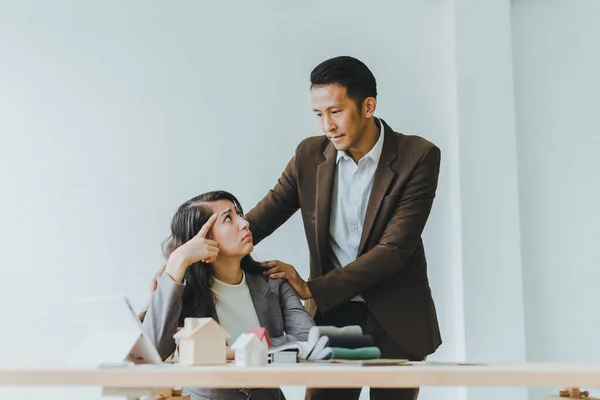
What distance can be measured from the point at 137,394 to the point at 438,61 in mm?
2799

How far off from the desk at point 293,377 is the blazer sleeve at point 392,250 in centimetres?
107

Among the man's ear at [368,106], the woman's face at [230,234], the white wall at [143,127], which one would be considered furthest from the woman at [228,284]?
the white wall at [143,127]

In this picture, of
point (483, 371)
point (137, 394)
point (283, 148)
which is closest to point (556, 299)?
point (283, 148)

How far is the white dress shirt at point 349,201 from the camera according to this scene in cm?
288

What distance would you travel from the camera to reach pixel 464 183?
3852mm

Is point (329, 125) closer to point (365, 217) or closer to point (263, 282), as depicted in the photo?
point (365, 217)

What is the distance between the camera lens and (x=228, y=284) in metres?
2.53

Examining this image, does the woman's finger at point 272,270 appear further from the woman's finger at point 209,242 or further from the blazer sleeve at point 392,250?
the woman's finger at point 209,242

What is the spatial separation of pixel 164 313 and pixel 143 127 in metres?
1.85

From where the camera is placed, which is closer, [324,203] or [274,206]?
[324,203]

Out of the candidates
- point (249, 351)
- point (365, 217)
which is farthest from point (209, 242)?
point (365, 217)

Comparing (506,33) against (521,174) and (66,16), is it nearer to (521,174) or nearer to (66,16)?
(521,174)

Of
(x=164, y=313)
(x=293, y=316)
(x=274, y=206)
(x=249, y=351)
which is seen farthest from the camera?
(x=274, y=206)

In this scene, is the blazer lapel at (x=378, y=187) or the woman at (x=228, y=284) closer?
the woman at (x=228, y=284)
